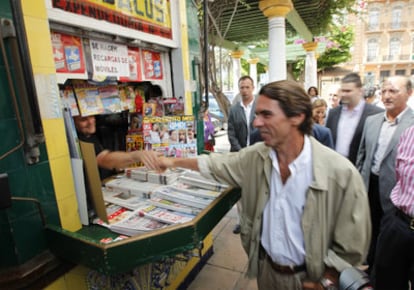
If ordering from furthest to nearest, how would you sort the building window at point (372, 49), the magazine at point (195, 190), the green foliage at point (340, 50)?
the building window at point (372, 49) → the green foliage at point (340, 50) → the magazine at point (195, 190)

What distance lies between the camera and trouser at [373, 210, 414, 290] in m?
1.82

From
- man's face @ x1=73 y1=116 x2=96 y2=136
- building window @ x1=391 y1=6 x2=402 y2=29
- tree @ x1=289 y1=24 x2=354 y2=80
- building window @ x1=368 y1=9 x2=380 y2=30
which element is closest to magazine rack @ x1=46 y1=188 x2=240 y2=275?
man's face @ x1=73 y1=116 x2=96 y2=136

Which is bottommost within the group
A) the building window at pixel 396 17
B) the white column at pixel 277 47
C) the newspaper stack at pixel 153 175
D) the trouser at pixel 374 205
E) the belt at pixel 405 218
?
the trouser at pixel 374 205

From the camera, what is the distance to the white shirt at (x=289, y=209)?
1367mm

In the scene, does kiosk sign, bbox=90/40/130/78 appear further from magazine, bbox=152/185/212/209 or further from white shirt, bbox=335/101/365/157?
white shirt, bbox=335/101/365/157

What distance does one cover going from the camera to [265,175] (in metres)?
1.46

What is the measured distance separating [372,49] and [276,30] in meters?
34.5

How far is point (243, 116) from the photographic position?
3648 mm

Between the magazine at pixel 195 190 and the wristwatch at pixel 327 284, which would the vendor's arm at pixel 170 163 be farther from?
the wristwatch at pixel 327 284

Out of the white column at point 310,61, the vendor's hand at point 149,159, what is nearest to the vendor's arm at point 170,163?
the vendor's hand at point 149,159

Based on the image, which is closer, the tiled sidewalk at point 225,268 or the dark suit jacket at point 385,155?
the dark suit jacket at point 385,155

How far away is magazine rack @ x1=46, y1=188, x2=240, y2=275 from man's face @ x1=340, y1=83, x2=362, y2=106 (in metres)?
2.49

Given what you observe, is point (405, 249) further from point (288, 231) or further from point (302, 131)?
point (302, 131)

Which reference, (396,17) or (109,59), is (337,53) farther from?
(109,59)
